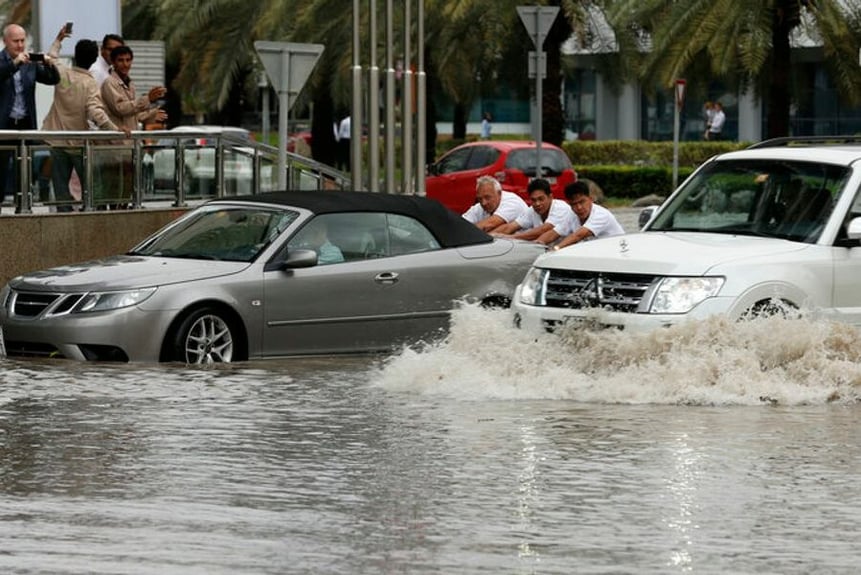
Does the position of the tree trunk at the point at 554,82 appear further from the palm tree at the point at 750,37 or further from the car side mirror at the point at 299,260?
the car side mirror at the point at 299,260

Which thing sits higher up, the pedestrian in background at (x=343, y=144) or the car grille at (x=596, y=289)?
the pedestrian in background at (x=343, y=144)

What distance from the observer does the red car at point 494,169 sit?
38.1m

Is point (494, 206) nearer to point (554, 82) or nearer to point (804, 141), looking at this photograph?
point (804, 141)

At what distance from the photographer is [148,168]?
70.6 ft

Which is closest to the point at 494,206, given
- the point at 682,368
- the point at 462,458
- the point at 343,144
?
the point at 682,368

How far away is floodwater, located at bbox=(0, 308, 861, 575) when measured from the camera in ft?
26.1

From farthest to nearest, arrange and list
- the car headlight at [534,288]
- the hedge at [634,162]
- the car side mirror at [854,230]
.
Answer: the hedge at [634,162] → the car headlight at [534,288] → the car side mirror at [854,230]

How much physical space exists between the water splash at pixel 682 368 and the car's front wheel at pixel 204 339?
1787mm

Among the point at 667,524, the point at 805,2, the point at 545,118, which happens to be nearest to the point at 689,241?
the point at 667,524

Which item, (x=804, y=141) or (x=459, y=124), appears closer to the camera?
(x=804, y=141)

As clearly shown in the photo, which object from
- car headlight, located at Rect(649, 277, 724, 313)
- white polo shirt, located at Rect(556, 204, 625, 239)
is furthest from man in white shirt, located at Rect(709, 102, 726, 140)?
car headlight, located at Rect(649, 277, 724, 313)

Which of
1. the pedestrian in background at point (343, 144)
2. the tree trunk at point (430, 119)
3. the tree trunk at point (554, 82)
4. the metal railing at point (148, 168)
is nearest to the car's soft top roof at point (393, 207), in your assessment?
the metal railing at point (148, 168)

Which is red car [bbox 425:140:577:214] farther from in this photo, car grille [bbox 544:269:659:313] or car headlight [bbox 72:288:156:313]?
car grille [bbox 544:269:659:313]

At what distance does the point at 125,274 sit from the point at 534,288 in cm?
295
